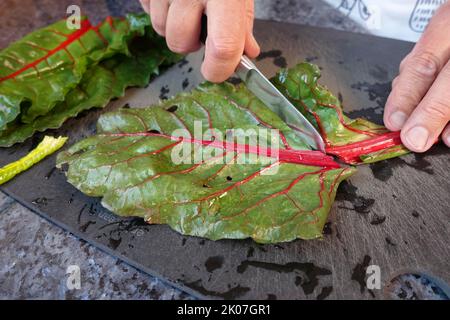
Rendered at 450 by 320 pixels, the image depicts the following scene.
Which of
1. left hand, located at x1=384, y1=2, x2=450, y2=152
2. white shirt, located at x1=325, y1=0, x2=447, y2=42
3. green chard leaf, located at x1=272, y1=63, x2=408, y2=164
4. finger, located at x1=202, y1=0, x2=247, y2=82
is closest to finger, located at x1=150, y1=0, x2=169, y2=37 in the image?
finger, located at x1=202, y1=0, x2=247, y2=82

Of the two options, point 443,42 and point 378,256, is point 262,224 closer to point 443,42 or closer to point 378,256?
point 378,256

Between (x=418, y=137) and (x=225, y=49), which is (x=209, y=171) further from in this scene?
(x=418, y=137)

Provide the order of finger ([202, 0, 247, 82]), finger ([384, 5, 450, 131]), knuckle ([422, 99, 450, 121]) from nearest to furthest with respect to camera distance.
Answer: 1. finger ([202, 0, 247, 82])
2. knuckle ([422, 99, 450, 121])
3. finger ([384, 5, 450, 131])

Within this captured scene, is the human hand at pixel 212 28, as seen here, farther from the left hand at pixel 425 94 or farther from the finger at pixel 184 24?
the left hand at pixel 425 94

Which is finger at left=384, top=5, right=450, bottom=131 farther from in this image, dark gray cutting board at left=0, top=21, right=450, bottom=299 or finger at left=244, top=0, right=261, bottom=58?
finger at left=244, top=0, right=261, bottom=58

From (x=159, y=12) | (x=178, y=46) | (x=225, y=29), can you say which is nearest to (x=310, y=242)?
(x=225, y=29)
